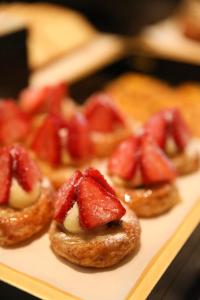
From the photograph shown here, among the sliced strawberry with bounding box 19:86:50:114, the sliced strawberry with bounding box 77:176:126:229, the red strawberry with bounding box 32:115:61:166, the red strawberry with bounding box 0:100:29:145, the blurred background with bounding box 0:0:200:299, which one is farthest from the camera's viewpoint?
the blurred background with bounding box 0:0:200:299

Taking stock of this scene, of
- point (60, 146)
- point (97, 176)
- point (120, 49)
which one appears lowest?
point (120, 49)

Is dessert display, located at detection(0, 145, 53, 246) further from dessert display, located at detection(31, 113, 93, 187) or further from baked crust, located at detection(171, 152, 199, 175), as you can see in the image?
baked crust, located at detection(171, 152, 199, 175)

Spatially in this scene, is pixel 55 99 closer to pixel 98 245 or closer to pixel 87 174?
pixel 87 174

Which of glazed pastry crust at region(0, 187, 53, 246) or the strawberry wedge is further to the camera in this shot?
glazed pastry crust at region(0, 187, 53, 246)

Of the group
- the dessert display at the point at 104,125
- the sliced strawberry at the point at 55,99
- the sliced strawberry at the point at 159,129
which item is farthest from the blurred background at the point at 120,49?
the sliced strawberry at the point at 159,129

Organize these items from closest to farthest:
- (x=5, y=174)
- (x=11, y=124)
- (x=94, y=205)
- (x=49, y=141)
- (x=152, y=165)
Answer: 1. (x=94, y=205)
2. (x=5, y=174)
3. (x=152, y=165)
4. (x=49, y=141)
5. (x=11, y=124)

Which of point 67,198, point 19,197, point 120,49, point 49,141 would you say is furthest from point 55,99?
point 120,49

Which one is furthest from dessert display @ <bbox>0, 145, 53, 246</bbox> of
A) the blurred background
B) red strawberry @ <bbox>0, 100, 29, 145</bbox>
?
the blurred background
